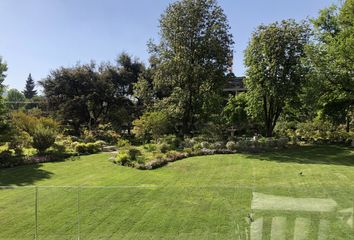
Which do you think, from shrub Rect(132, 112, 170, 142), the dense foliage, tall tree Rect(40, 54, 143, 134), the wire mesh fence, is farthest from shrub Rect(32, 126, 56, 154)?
tall tree Rect(40, 54, 143, 134)

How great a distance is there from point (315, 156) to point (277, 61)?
19.6ft

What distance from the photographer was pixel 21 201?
356 inches

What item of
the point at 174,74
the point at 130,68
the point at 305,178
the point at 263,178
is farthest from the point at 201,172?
the point at 130,68

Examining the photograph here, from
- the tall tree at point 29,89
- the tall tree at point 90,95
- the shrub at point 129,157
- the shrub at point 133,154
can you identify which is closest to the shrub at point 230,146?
the shrub at point 129,157

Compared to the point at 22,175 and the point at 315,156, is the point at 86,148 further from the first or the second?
the point at 315,156

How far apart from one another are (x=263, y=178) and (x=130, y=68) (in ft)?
85.4

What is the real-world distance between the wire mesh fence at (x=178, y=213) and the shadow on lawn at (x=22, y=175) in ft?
12.9

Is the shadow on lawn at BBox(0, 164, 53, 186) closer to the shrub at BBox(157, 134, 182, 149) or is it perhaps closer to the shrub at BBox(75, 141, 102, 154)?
the shrub at BBox(75, 141, 102, 154)

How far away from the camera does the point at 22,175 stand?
14.0 metres

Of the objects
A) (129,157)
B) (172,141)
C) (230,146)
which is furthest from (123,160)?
(230,146)

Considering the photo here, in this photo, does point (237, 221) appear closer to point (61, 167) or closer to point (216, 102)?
point (61, 167)

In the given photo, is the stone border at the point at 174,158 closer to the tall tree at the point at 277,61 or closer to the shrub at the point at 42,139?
the tall tree at the point at 277,61

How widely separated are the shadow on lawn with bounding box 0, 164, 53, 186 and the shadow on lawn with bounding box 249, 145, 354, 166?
9.32 m

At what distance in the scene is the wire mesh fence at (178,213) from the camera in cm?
580
